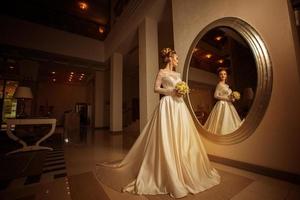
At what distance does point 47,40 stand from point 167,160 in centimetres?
763

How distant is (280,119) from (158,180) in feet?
5.08

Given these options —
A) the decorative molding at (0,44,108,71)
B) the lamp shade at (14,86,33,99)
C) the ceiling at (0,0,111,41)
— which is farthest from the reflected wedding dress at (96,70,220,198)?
the decorative molding at (0,44,108,71)

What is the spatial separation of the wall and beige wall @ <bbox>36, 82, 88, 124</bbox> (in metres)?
6.75

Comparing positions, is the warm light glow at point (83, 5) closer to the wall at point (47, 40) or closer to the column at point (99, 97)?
the wall at point (47, 40)

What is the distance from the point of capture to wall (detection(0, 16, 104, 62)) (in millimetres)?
5703

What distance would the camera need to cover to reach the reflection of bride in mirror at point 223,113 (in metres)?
2.03

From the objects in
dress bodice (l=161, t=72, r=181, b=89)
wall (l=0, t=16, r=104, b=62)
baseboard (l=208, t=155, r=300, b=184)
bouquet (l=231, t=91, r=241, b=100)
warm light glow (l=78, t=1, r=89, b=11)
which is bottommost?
baseboard (l=208, t=155, r=300, b=184)

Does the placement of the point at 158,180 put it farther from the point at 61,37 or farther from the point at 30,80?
the point at 30,80

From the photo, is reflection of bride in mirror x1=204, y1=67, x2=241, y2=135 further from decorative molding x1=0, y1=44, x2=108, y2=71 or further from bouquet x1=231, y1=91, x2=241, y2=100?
decorative molding x1=0, y1=44, x2=108, y2=71

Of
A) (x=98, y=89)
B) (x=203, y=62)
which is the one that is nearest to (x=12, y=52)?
(x=98, y=89)

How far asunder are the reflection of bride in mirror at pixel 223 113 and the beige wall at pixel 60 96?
12734 mm

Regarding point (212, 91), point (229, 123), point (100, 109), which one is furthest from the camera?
point (100, 109)

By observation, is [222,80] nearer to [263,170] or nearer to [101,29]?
[263,170]

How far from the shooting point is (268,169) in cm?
167
